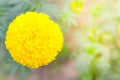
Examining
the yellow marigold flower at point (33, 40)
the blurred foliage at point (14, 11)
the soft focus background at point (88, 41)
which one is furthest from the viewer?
the soft focus background at point (88, 41)

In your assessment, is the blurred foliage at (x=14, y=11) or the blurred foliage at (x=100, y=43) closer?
the blurred foliage at (x=14, y=11)

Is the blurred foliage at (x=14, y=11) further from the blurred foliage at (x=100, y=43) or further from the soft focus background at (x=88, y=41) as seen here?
the blurred foliage at (x=100, y=43)

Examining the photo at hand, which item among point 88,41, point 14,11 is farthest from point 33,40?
point 88,41

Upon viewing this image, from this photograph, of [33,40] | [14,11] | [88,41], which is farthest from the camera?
[88,41]

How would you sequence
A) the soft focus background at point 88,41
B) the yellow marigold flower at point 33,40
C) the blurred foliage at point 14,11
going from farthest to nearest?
the soft focus background at point 88,41 → the blurred foliage at point 14,11 → the yellow marigold flower at point 33,40

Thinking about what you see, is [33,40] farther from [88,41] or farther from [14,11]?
[88,41]

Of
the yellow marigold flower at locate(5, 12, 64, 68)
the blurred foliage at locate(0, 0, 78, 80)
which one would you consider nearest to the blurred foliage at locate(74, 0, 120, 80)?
the blurred foliage at locate(0, 0, 78, 80)

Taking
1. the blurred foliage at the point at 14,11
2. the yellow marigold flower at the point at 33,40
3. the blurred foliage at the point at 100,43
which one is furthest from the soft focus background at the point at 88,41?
the yellow marigold flower at the point at 33,40

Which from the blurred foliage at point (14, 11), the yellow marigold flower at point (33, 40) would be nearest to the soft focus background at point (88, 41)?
the blurred foliage at point (14, 11)
